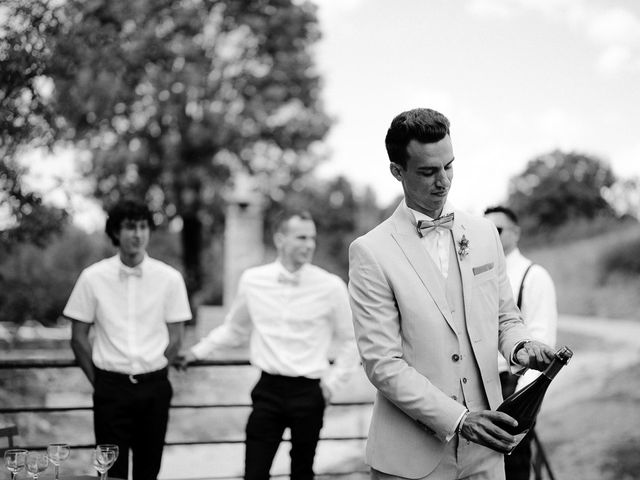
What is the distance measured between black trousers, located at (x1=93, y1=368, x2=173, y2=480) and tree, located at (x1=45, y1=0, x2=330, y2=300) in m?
13.0

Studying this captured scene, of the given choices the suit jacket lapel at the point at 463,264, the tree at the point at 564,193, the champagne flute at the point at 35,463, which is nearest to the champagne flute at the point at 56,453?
the champagne flute at the point at 35,463

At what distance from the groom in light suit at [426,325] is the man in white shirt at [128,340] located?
1.87 m

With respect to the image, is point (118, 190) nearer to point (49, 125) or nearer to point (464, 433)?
point (49, 125)

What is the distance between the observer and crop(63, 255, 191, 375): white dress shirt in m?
4.03

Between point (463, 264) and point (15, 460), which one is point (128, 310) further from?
point (463, 264)

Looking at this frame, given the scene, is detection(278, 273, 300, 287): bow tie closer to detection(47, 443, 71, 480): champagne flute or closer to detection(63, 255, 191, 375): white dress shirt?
detection(63, 255, 191, 375): white dress shirt

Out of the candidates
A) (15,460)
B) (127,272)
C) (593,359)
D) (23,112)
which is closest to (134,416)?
(127,272)

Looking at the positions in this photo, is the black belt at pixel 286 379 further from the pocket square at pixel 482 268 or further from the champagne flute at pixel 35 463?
the pocket square at pixel 482 268

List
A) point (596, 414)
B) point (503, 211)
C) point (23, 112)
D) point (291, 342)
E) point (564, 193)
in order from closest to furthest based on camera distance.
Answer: point (291, 342) < point (503, 211) < point (23, 112) < point (596, 414) < point (564, 193)

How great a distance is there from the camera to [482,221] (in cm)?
271

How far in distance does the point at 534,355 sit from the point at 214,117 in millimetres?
17595

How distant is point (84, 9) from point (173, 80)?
13.5m

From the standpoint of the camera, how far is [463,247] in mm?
2559

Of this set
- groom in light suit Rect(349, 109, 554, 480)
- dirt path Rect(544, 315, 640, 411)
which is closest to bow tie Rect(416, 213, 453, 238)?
groom in light suit Rect(349, 109, 554, 480)
